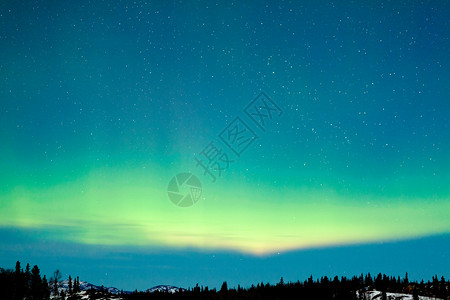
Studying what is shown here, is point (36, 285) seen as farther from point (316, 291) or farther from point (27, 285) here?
point (316, 291)

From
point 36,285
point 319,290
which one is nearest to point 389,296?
point 319,290

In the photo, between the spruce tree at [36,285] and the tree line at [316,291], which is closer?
the tree line at [316,291]

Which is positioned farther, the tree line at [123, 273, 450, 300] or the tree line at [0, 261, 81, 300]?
the tree line at [0, 261, 81, 300]

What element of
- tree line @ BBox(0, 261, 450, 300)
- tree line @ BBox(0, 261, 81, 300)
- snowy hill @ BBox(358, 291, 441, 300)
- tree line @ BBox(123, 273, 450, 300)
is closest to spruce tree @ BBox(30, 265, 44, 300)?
tree line @ BBox(0, 261, 81, 300)

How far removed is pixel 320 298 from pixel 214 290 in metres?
20.3

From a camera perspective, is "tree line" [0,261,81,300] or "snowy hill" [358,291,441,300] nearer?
"snowy hill" [358,291,441,300]

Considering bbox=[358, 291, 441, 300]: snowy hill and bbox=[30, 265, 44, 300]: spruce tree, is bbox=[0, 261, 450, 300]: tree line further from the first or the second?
bbox=[30, 265, 44, 300]: spruce tree

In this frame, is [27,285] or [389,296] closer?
[389,296]

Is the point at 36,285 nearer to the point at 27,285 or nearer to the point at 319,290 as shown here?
the point at 27,285

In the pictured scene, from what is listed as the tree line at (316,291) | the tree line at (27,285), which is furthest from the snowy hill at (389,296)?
the tree line at (27,285)

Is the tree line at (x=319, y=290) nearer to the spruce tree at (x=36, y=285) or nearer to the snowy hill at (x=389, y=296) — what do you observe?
the snowy hill at (x=389, y=296)

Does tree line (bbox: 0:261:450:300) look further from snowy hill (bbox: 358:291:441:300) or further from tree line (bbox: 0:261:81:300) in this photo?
tree line (bbox: 0:261:81:300)

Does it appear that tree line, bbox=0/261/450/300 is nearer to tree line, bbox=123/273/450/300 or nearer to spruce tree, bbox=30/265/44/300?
tree line, bbox=123/273/450/300

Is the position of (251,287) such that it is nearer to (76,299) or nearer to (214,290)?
(214,290)
